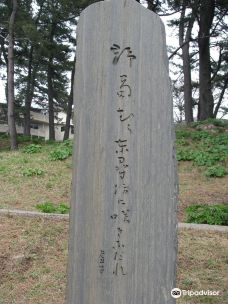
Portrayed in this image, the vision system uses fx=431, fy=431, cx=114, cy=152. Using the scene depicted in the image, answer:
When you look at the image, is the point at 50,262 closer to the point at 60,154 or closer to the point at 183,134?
the point at 60,154

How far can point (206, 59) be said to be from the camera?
17.3 m

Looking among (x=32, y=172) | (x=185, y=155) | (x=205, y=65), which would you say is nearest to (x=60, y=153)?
(x=32, y=172)

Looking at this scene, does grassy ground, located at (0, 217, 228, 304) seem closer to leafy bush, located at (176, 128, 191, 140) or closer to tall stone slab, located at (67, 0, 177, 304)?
tall stone slab, located at (67, 0, 177, 304)

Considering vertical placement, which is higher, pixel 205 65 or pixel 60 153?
pixel 205 65

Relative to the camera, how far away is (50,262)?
19.4ft

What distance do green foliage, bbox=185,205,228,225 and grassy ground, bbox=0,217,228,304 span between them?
2.34ft

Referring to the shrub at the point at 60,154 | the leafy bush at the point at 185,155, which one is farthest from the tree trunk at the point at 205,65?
the shrub at the point at 60,154

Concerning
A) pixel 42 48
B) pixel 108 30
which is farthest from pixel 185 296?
pixel 42 48

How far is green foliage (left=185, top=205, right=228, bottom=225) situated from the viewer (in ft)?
24.4

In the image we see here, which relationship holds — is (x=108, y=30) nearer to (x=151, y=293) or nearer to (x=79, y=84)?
(x=79, y=84)

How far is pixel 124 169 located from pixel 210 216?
4.51 m

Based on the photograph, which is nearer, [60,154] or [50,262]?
[50,262]

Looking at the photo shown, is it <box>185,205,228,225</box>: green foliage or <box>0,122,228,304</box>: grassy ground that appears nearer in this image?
<box>0,122,228,304</box>: grassy ground

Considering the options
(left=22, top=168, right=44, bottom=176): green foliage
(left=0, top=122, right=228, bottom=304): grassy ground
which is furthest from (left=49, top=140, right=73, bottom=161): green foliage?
(left=0, top=122, right=228, bottom=304): grassy ground
